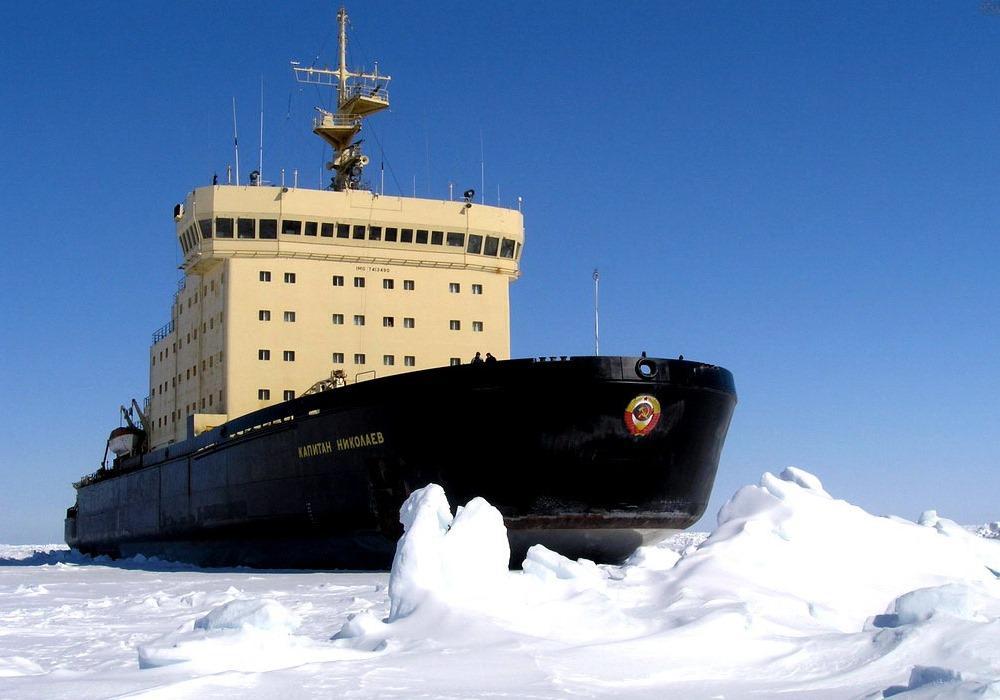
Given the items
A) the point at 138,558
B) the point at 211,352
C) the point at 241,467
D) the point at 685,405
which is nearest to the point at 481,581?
the point at 685,405

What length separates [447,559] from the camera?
25.2 ft

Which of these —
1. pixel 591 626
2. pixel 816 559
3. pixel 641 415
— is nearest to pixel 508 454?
pixel 641 415

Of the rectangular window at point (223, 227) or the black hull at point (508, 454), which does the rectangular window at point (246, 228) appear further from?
A: the black hull at point (508, 454)

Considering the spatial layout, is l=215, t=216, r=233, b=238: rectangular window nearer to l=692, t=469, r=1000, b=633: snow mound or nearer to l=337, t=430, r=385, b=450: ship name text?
l=337, t=430, r=385, b=450: ship name text

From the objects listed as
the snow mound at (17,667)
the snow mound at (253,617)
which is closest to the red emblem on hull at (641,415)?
the snow mound at (253,617)

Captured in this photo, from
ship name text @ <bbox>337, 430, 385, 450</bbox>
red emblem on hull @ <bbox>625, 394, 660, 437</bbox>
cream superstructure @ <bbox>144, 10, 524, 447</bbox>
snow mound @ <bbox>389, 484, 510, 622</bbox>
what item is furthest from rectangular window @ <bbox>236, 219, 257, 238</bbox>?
snow mound @ <bbox>389, 484, 510, 622</bbox>

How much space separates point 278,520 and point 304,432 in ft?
6.23

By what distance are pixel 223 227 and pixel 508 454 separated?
9845 mm

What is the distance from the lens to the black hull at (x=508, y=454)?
15.4 m

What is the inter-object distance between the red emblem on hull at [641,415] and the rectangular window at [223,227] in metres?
10.5

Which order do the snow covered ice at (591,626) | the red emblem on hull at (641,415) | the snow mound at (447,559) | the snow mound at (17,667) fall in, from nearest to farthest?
the snow covered ice at (591,626) < the snow mound at (17,667) < the snow mound at (447,559) < the red emblem on hull at (641,415)

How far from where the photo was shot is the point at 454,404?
51.5 ft

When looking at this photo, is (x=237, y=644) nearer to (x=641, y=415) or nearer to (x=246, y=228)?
(x=641, y=415)

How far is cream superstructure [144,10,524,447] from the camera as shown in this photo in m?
21.4
